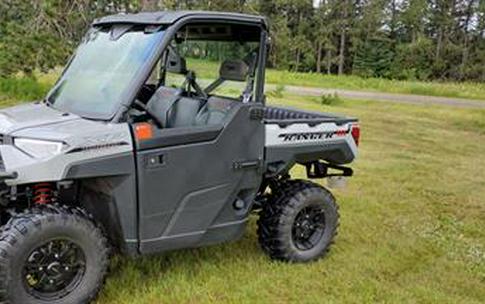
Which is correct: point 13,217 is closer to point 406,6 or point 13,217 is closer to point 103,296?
point 103,296

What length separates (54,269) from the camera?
142 inches

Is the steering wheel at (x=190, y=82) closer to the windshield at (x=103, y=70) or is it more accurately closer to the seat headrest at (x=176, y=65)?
the seat headrest at (x=176, y=65)

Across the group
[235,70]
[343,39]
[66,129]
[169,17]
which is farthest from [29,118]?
[343,39]

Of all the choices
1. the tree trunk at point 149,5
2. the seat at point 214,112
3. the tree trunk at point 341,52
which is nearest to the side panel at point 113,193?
the seat at point 214,112

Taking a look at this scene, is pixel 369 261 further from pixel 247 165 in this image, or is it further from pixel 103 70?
pixel 103 70

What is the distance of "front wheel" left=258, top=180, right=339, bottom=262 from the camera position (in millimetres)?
4762

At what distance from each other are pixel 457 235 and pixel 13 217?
4137 mm

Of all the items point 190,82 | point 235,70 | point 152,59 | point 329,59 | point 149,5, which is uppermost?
point 149,5

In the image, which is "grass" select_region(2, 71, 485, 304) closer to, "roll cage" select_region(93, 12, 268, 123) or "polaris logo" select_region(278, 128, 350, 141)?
"polaris logo" select_region(278, 128, 350, 141)

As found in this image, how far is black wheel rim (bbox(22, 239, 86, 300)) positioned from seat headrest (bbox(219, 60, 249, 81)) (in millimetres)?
1669

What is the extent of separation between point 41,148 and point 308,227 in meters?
2.35

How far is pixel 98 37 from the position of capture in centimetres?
442

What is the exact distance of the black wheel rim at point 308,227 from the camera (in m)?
4.93

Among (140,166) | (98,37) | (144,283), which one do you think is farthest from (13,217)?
(98,37)
